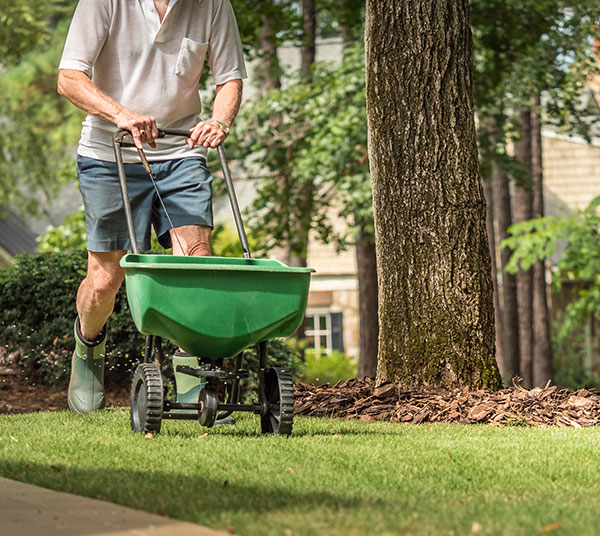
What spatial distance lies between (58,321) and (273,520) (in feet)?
16.8

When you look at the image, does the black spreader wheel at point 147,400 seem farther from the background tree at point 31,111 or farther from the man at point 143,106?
the background tree at point 31,111

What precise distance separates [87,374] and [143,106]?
150 centimetres

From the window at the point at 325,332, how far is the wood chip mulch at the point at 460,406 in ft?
54.5

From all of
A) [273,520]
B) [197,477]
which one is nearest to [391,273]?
[197,477]

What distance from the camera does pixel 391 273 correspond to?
6000 mm

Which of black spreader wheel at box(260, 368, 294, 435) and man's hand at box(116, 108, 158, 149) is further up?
man's hand at box(116, 108, 158, 149)

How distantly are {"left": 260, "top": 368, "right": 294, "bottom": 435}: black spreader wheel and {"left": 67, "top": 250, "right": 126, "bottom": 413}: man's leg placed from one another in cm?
103

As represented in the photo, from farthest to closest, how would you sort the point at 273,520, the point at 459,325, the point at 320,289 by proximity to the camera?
the point at 320,289
the point at 459,325
the point at 273,520

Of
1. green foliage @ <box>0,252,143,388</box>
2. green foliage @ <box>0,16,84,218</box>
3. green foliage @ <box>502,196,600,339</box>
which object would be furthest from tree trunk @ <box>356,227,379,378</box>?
green foliage @ <box>0,16,84,218</box>

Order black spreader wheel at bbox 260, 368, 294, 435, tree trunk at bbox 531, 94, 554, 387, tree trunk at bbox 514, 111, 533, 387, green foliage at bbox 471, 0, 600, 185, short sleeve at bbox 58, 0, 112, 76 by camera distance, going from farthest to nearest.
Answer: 1. tree trunk at bbox 531, 94, 554, 387
2. tree trunk at bbox 514, 111, 533, 387
3. green foliage at bbox 471, 0, 600, 185
4. short sleeve at bbox 58, 0, 112, 76
5. black spreader wheel at bbox 260, 368, 294, 435

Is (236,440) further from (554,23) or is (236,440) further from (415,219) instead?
(554,23)

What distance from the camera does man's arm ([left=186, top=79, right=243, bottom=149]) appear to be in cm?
475

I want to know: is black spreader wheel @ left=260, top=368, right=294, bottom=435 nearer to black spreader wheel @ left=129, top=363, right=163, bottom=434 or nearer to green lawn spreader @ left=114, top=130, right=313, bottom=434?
green lawn spreader @ left=114, top=130, right=313, bottom=434

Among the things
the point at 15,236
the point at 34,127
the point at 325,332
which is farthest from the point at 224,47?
the point at 34,127
